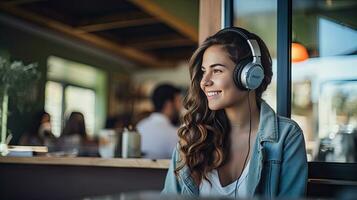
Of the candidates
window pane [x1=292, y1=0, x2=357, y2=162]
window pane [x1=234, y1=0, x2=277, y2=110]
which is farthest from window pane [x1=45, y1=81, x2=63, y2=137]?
window pane [x1=292, y1=0, x2=357, y2=162]

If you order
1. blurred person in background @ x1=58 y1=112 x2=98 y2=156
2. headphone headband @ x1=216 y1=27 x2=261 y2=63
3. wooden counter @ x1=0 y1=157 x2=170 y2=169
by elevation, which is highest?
headphone headband @ x1=216 y1=27 x2=261 y2=63

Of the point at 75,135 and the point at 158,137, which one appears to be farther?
the point at 75,135

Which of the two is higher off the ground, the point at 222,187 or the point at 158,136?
the point at 158,136

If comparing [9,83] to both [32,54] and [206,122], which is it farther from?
[206,122]

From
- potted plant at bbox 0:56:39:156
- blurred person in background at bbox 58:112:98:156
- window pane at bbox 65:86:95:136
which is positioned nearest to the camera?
potted plant at bbox 0:56:39:156

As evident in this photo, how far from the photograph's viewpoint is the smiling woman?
1.84 meters

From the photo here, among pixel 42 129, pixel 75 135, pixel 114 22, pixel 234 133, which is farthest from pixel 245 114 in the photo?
pixel 114 22

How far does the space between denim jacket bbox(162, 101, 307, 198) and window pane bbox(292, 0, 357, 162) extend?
2.06 feet

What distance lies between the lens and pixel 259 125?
1.90 meters

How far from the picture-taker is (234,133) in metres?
2.00

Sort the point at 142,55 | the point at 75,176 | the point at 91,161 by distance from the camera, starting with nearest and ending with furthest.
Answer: the point at 91,161, the point at 75,176, the point at 142,55

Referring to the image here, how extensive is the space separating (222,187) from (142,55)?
5.55 metres

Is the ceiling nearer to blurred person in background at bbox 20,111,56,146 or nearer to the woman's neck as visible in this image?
blurred person in background at bbox 20,111,56,146

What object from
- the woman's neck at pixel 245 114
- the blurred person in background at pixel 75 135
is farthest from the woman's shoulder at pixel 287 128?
the blurred person in background at pixel 75 135
